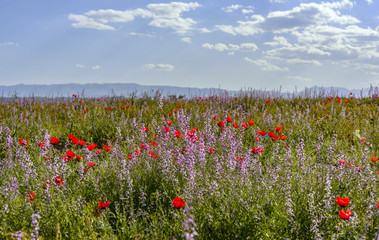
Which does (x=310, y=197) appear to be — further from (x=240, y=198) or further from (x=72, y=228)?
(x=72, y=228)

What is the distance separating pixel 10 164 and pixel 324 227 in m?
3.81

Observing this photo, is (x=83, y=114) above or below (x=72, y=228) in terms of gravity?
above

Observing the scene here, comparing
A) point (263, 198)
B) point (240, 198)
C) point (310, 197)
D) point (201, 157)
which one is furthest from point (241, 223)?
point (201, 157)

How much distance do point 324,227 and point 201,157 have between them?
60.8 inches

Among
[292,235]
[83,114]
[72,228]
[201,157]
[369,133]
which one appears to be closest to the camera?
[292,235]

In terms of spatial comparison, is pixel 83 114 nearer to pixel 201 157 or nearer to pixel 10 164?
pixel 10 164

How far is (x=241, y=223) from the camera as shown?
2.53 meters

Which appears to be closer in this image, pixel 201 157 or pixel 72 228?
pixel 72 228

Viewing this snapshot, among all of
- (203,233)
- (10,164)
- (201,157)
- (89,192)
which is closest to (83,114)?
(10,164)

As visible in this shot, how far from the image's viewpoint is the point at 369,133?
6.65 m

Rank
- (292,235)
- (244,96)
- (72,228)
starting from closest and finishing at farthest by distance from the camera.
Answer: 1. (292,235)
2. (72,228)
3. (244,96)

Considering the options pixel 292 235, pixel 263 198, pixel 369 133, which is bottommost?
pixel 292 235

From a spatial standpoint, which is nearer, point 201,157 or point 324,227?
point 324,227

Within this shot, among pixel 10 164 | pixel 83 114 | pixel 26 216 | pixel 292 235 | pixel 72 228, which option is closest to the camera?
pixel 292 235
